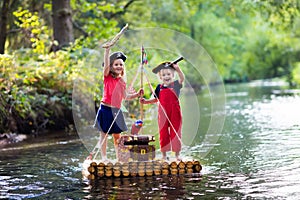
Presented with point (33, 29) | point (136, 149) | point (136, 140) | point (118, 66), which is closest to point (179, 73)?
point (118, 66)

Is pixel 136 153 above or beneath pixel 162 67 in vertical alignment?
beneath

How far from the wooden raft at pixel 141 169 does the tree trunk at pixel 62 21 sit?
1110cm

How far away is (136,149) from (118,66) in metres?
1.28

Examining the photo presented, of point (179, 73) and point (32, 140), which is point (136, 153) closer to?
point (179, 73)

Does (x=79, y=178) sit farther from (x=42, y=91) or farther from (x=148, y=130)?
(x=42, y=91)

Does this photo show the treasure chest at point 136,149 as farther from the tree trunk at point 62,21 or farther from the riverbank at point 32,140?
the tree trunk at point 62,21

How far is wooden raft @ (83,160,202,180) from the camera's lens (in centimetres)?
806

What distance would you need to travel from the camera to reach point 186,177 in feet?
25.7

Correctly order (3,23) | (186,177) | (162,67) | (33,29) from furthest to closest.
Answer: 1. (33,29)
2. (3,23)
3. (162,67)
4. (186,177)

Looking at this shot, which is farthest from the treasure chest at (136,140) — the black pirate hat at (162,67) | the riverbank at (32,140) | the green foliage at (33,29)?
the green foliage at (33,29)

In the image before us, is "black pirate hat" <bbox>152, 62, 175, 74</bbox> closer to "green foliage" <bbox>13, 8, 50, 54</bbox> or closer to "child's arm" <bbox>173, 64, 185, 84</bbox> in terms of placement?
"child's arm" <bbox>173, 64, 185, 84</bbox>

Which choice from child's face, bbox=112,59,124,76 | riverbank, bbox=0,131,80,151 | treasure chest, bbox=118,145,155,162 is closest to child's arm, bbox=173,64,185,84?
child's face, bbox=112,59,124,76

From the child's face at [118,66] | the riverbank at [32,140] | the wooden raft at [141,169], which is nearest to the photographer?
the wooden raft at [141,169]

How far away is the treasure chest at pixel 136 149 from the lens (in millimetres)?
8266
